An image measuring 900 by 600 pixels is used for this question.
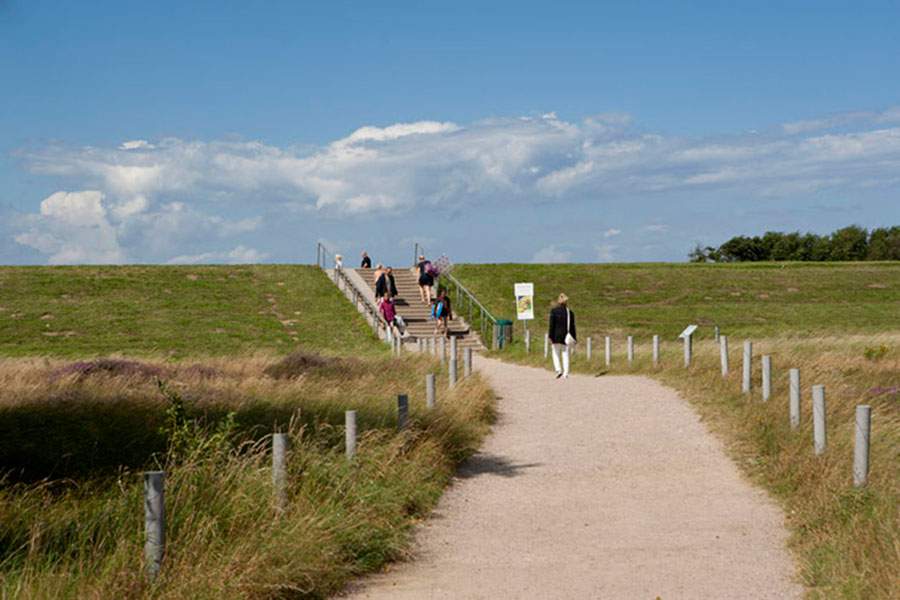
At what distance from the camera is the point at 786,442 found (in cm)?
1317

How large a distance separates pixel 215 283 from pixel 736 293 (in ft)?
88.1

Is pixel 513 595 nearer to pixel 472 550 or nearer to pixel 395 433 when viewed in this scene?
pixel 472 550

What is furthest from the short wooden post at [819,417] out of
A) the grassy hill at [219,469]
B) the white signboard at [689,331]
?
the white signboard at [689,331]

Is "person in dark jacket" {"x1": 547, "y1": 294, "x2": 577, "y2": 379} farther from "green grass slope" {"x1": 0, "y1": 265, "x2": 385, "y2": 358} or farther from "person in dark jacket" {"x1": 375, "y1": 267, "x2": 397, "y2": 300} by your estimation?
"person in dark jacket" {"x1": 375, "y1": 267, "x2": 397, "y2": 300}

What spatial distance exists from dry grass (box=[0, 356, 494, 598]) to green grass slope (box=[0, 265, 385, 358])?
63.5ft

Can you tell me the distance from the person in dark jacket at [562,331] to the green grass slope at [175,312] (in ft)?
38.6

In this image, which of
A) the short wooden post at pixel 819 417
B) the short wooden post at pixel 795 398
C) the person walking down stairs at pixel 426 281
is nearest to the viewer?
the short wooden post at pixel 819 417

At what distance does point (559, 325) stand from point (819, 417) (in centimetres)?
1350

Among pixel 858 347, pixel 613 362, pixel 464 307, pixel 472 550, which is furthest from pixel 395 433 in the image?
pixel 464 307

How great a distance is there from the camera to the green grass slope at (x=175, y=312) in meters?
41.7

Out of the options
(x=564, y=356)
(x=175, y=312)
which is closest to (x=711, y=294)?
(x=175, y=312)

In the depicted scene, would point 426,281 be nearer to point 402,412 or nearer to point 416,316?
point 416,316

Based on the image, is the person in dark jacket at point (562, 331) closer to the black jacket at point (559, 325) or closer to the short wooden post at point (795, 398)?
the black jacket at point (559, 325)

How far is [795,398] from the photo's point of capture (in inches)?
558
